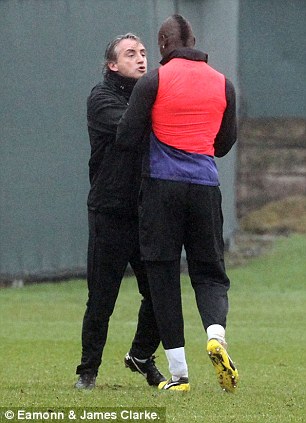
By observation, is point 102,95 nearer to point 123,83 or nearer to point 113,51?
point 123,83

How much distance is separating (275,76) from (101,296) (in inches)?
428

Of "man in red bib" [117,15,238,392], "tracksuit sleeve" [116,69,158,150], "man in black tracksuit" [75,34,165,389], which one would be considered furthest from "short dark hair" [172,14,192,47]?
"man in black tracksuit" [75,34,165,389]

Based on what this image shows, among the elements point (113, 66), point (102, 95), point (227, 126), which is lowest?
point (227, 126)

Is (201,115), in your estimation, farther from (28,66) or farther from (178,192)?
(28,66)

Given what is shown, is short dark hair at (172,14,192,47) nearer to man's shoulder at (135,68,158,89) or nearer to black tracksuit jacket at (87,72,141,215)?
man's shoulder at (135,68,158,89)

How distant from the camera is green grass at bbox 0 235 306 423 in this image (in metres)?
6.96

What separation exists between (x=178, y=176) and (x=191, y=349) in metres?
3.87

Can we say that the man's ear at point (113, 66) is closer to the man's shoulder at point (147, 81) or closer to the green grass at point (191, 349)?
the man's shoulder at point (147, 81)

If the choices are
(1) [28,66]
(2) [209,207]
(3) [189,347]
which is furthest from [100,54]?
(2) [209,207]

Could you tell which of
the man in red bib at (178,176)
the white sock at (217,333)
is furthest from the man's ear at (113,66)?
the white sock at (217,333)

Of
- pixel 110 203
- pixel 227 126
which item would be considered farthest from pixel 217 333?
pixel 227 126

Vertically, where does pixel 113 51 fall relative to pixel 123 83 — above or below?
above

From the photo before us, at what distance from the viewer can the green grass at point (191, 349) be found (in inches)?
274

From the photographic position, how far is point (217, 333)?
23.6ft
